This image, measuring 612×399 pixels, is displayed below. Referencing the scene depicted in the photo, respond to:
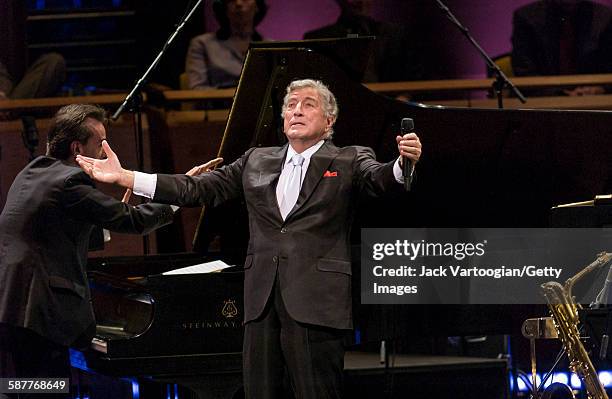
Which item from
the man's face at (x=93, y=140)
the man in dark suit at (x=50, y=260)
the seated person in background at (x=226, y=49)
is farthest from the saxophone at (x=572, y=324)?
the seated person in background at (x=226, y=49)

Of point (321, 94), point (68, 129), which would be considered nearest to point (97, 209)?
point (68, 129)

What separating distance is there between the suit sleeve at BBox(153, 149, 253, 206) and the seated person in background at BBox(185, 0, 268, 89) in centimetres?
232

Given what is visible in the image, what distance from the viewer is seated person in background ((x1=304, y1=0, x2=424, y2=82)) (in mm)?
6395

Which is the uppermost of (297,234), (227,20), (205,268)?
(227,20)

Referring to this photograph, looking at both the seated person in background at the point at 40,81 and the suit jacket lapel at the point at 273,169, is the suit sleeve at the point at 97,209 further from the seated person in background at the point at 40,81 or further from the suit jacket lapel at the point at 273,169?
the seated person in background at the point at 40,81

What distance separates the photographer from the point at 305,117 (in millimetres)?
3902

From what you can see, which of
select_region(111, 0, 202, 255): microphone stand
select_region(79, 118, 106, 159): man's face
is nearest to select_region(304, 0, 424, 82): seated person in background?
select_region(111, 0, 202, 255): microphone stand

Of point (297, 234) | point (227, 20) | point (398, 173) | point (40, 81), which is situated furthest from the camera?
point (227, 20)

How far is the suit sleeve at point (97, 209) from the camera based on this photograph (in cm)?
389

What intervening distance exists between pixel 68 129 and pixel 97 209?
1.14 feet

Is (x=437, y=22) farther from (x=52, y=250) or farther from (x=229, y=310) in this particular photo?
(x=52, y=250)

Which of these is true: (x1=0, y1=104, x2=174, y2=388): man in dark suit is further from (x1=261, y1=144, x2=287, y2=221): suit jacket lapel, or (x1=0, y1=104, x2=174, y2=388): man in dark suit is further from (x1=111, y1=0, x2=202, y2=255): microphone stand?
(x1=111, y1=0, x2=202, y2=255): microphone stand

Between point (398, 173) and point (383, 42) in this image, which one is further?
point (383, 42)

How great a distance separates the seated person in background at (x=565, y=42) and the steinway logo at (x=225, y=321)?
308cm
